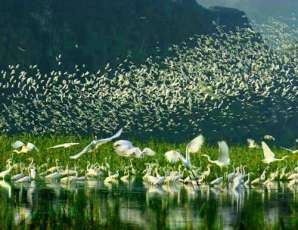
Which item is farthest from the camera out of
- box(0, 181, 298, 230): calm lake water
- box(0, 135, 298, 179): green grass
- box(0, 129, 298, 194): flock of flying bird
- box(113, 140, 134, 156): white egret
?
box(0, 135, 298, 179): green grass

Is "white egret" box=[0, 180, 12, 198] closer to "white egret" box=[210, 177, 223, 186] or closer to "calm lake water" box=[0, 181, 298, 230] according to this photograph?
"calm lake water" box=[0, 181, 298, 230]

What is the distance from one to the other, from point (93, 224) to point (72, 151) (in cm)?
3454

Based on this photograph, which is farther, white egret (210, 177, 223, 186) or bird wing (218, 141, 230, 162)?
white egret (210, 177, 223, 186)

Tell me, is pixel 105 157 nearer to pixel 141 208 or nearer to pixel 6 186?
pixel 6 186

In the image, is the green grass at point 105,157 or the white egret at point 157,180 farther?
the green grass at point 105,157

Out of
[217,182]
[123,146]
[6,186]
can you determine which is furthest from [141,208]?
[6,186]

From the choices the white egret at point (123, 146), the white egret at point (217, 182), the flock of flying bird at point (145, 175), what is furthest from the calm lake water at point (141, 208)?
the white egret at point (123, 146)

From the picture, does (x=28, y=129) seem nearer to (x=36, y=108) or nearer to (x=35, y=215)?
(x=36, y=108)

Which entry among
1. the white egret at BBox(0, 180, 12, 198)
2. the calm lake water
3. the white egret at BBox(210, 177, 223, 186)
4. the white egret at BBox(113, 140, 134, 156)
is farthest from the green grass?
the calm lake water

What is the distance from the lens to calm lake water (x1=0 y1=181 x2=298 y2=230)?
2449 cm

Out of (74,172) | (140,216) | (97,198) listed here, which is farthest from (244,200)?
(74,172)

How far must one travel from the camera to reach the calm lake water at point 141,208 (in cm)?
2449

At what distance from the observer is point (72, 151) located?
5828cm

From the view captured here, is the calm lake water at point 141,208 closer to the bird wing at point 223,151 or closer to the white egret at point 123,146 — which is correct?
the bird wing at point 223,151
